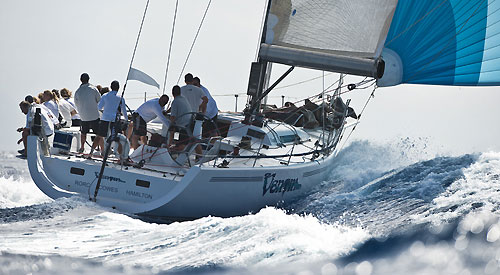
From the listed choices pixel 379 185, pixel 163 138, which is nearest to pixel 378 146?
pixel 379 185

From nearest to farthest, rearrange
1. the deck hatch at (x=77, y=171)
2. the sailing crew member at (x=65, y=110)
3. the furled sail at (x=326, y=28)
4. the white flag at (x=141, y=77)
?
the white flag at (x=141, y=77)
the deck hatch at (x=77, y=171)
the furled sail at (x=326, y=28)
the sailing crew member at (x=65, y=110)

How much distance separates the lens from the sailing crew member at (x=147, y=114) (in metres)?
9.82

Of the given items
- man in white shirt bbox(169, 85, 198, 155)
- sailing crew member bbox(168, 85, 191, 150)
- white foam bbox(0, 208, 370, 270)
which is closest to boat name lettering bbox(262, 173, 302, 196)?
man in white shirt bbox(169, 85, 198, 155)

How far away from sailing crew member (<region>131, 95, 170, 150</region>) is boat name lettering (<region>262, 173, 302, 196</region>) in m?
1.41

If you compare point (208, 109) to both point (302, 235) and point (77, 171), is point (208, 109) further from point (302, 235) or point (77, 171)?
point (302, 235)

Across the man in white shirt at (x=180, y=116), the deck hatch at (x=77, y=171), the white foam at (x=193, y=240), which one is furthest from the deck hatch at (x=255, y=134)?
the white foam at (x=193, y=240)

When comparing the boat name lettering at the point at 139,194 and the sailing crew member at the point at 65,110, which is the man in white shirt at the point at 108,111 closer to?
the boat name lettering at the point at 139,194

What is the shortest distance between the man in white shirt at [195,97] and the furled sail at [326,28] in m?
0.94

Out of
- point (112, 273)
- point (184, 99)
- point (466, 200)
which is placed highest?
point (184, 99)

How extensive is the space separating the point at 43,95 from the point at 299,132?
360 cm

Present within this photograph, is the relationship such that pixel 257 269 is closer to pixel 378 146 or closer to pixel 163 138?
pixel 163 138

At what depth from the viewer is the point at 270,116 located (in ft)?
40.5

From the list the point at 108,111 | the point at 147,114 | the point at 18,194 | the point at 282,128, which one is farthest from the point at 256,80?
the point at 18,194

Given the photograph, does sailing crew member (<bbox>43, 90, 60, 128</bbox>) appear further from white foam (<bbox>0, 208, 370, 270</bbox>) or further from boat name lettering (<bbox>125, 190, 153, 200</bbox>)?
white foam (<bbox>0, 208, 370, 270</bbox>)
